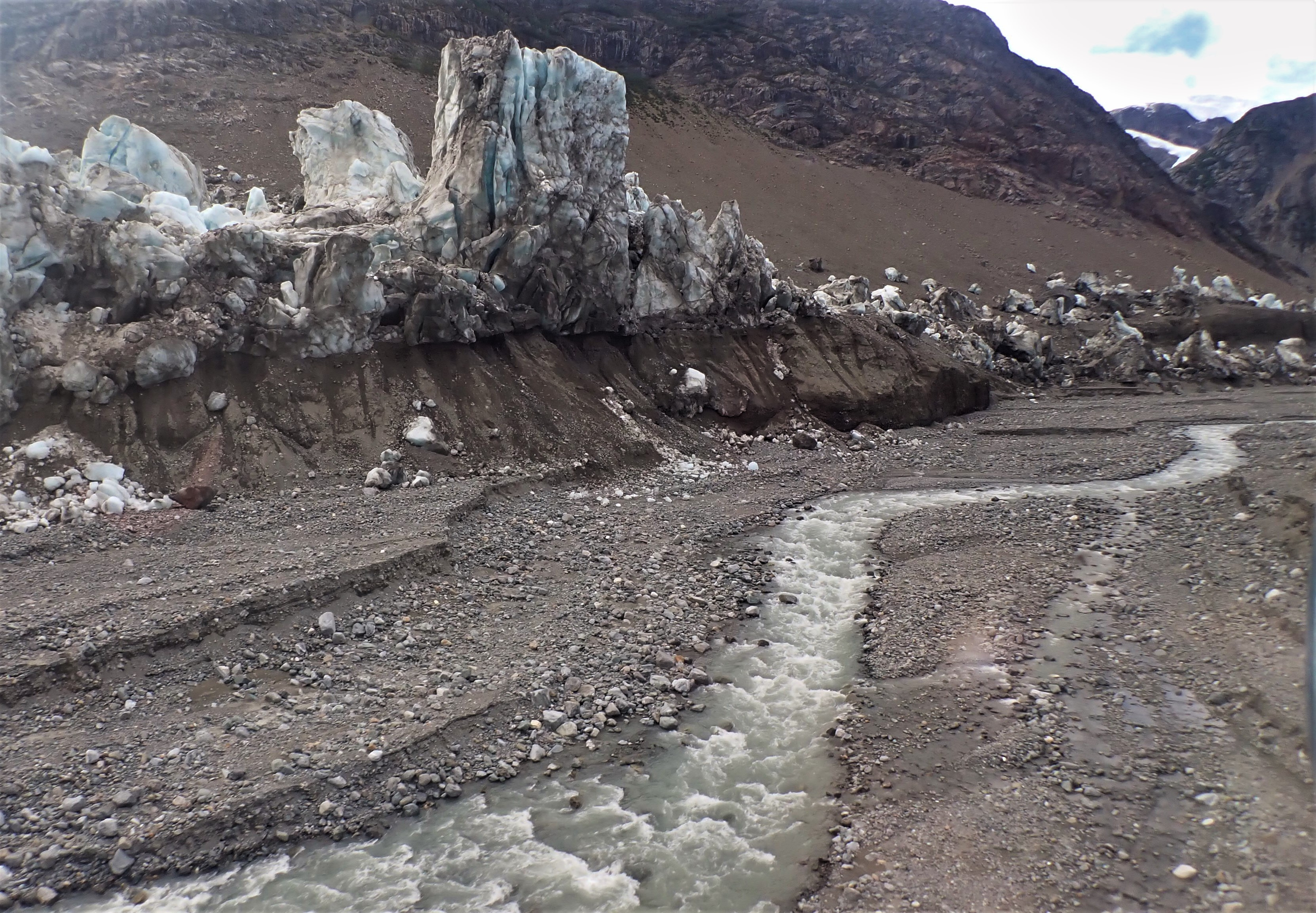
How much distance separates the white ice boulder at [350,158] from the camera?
26359 millimetres

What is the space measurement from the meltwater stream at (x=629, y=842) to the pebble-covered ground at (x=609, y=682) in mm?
319

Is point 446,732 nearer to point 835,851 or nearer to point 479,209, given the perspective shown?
point 835,851

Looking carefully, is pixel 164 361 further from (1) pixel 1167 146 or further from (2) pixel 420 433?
(1) pixel 1167 146

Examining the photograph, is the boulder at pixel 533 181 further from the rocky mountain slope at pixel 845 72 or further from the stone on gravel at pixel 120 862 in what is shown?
the rocky mountain slope at pixel 845 72

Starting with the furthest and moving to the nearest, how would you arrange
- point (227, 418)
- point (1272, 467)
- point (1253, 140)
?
point (1253, 140) < point (1272, 467) < point (227, 418)

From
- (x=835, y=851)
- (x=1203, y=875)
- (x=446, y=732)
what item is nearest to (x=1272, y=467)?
(x=1203, y=875)

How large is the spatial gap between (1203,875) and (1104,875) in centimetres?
84

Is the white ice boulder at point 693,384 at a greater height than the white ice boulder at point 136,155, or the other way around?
the white ice boulder at point 136,155

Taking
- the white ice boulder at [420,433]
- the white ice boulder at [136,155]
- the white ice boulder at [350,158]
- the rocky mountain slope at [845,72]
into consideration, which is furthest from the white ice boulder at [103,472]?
the rocky mountain slope at [845,72]

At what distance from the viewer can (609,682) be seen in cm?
1111

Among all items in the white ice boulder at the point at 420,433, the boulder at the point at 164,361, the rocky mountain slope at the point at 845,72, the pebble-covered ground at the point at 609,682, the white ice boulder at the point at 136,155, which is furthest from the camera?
the rocky mountain slope at the point at 845,72

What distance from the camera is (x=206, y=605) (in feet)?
35.8

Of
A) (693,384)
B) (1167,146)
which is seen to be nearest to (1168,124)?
(1167,146)

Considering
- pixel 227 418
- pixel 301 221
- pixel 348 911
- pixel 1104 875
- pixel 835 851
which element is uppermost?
pixel 301 221
